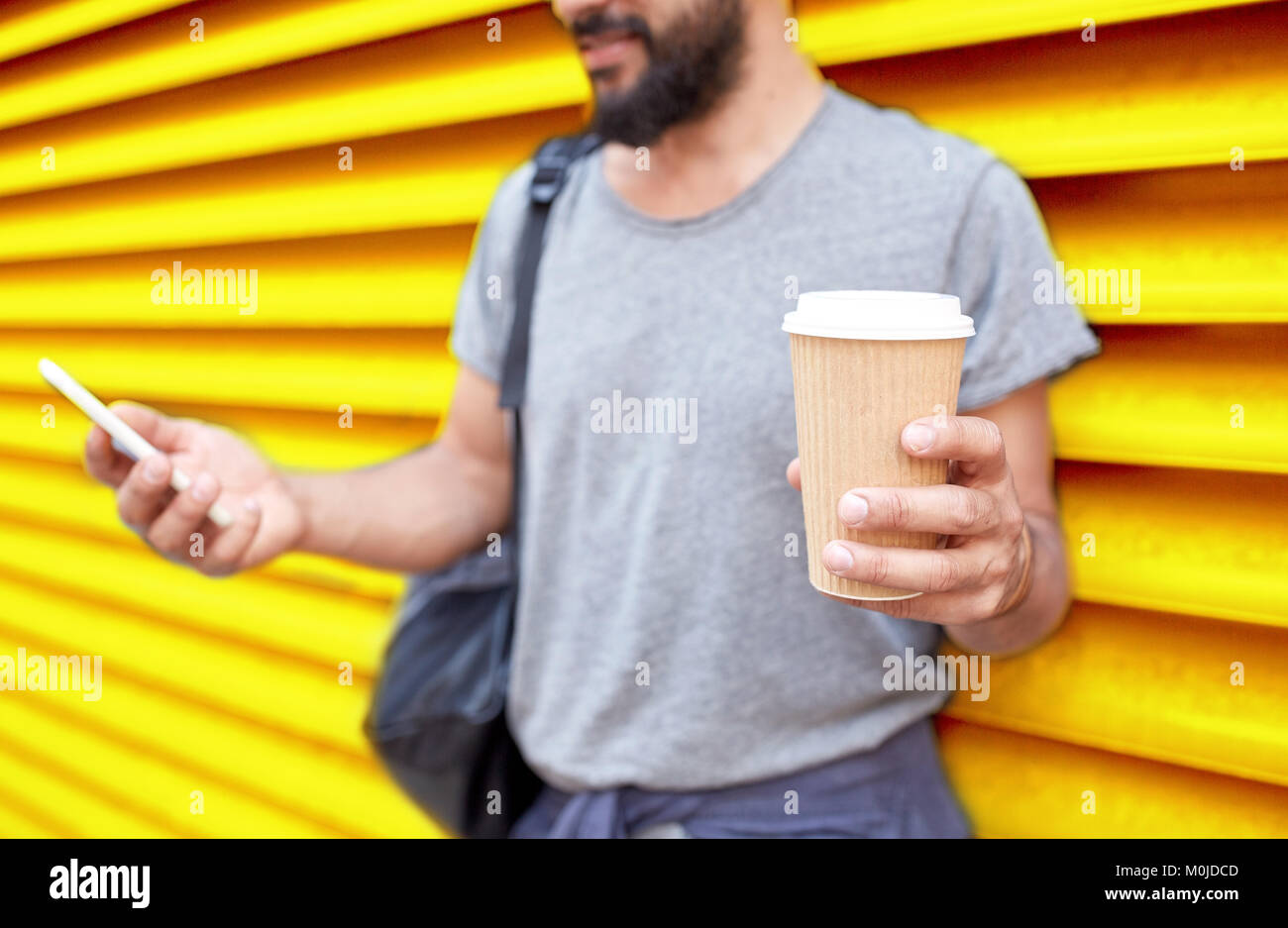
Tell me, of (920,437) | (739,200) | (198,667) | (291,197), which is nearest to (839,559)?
(920,437)

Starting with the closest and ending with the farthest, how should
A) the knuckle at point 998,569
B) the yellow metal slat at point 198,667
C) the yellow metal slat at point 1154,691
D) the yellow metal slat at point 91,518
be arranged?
the knuckle at point 998,569
the yellow metal slat at point 1154,691
the yellow metal slat at point 91,518
the yellow metal slat at point 198,667

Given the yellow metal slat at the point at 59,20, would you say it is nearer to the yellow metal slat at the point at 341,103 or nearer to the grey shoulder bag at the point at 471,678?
the yellow metal slat at the point at 341,103

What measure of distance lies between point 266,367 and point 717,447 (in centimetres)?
203

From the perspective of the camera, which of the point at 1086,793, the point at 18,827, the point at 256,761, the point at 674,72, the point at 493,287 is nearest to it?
the point at 674,72

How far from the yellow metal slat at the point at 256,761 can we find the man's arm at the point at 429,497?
3.47ft

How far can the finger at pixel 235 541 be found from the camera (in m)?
1.60

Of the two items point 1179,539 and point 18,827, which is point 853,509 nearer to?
point 1179,539

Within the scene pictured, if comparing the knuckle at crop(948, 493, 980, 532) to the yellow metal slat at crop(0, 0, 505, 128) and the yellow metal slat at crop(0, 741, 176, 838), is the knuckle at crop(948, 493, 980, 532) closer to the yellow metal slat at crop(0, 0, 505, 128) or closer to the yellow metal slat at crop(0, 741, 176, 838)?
the yellow metal slat at crop(0, 0, 505, 128)

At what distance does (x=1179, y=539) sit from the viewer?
5.47ft

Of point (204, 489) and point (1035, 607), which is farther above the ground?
point (204, 489)

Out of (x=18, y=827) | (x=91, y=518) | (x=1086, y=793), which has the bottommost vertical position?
(x=18, y=827)

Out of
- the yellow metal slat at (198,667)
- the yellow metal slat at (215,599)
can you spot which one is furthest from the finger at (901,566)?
the yellow metal slat at (198,667)

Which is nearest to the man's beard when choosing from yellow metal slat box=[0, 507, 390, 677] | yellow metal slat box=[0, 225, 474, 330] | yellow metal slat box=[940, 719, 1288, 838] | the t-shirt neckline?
the t-shirt neckline

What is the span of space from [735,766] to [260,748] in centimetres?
219
